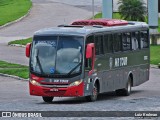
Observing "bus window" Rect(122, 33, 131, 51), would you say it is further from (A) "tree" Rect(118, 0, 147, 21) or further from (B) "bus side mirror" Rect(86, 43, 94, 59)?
(A) "tree" Rect(118, 0, 147, 21)

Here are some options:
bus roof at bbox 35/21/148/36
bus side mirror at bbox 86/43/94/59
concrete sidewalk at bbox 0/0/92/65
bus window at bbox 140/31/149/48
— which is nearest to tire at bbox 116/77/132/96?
bus window at bbox 140/31/149/48

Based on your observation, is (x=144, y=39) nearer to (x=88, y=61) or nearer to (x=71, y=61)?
(x=88, y=61)

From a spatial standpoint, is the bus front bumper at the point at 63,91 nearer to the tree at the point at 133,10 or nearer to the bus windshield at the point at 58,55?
the bus windshield at the point at 58,55

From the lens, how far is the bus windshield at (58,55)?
3072 centimetres

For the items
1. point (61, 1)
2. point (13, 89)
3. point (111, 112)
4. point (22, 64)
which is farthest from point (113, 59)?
point (61, 1)

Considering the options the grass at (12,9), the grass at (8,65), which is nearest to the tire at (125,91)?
the grass at (8,65)

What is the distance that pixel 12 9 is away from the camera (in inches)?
3189

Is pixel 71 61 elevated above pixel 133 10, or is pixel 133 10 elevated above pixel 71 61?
pixel 71 61

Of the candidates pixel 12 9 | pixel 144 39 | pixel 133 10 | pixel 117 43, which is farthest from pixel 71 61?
pixel 12 9

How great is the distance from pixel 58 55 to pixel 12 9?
167ft

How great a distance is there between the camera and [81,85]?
30703 mm

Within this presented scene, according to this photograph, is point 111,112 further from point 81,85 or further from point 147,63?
point 147,63

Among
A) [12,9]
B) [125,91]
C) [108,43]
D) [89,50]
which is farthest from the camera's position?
[12,9]

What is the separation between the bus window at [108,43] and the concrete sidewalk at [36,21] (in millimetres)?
21058
